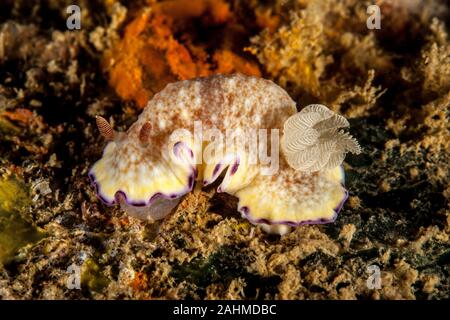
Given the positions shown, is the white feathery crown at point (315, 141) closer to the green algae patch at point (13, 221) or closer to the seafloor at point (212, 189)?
the seafloor at point (212, 189)

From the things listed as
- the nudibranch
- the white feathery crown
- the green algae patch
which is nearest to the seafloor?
the green algae patch

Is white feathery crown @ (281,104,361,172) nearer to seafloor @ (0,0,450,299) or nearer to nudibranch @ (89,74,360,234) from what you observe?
nudibranch @ (89,74,360,234)

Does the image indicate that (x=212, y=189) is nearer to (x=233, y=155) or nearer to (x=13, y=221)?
(x=233, y=155)

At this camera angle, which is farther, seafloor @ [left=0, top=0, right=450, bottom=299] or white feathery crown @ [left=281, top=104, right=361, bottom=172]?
white feathery crown @ [left=281, top=104, right=361, bottom=172]

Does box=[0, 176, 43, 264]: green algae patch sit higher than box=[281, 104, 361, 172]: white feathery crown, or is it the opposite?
box=[281, 104, 361, 172]: white feathery crown

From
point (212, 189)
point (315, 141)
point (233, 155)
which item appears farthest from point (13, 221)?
point (315, 141)

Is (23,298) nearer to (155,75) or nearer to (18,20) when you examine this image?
(155,75)
